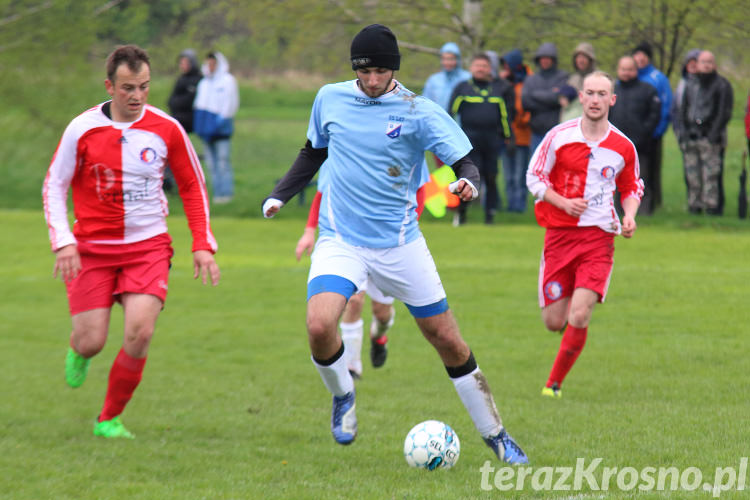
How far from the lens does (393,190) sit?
19.4 ft

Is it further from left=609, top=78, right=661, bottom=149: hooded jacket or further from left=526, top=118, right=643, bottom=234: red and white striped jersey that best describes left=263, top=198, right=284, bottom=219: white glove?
left=609, top=78, right=661, bottom=149: hooded jacket

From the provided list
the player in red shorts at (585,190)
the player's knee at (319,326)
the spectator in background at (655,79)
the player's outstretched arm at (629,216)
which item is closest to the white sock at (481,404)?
the player's knee at (319,326)

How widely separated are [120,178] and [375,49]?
6.33 ft

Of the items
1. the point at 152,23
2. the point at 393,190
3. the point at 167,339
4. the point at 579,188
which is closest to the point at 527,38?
the point at 167,339

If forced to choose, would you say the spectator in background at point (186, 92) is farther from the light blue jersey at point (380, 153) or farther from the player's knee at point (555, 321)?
the light blue jersey at point (380, 153)

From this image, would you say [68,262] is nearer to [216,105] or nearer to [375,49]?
[375,49]

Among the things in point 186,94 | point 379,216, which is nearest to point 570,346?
point 379,216

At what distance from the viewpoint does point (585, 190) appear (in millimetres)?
7598

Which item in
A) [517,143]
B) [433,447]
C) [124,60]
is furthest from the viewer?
[517,143]

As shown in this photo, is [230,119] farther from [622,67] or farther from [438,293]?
[438,293]

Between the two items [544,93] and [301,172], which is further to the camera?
[544,93]

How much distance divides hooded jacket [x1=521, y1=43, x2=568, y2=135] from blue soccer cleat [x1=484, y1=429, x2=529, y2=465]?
1043 centimetres

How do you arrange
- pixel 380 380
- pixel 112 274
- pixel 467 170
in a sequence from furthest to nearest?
pixel 380 380
pixel 112 274
pixel 467 170

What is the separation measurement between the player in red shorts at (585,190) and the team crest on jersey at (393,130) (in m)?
1.94
